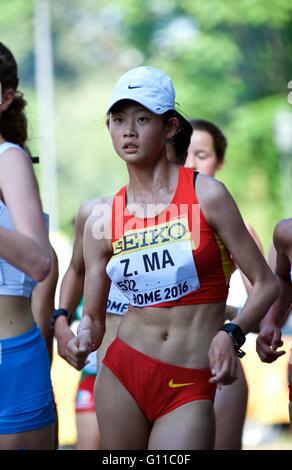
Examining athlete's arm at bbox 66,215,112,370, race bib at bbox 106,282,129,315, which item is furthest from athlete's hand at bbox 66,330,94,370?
race bib at bbox 106,282,129,315

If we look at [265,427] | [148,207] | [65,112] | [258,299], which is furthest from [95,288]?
[65,112]

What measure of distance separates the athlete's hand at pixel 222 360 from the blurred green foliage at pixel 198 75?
2106 cm

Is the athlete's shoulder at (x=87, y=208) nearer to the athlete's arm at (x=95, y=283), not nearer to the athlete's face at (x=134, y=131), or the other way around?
the athlete's arm at (x=95, y=283)

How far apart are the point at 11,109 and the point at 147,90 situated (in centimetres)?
54

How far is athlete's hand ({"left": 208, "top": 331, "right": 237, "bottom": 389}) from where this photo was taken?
377 cm

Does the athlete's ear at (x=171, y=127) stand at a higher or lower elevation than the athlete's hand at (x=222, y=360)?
higher

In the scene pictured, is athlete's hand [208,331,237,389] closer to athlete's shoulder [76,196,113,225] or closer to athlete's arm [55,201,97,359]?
athlete's shoulder [76,196,113,225]

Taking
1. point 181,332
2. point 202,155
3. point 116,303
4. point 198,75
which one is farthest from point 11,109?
point 198,75

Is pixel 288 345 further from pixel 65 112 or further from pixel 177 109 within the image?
pixel 65 112

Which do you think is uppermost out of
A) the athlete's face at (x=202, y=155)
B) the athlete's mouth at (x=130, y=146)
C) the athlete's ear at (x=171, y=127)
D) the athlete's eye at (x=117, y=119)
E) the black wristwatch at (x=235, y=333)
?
the athlete's eye at (x=117, y=119)

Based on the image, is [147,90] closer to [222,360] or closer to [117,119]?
[117,119]

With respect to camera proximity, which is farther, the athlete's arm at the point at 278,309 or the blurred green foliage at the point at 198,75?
the blurred green foliage at the point at 198,75

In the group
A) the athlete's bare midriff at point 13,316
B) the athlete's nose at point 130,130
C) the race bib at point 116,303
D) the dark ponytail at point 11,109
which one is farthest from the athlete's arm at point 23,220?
the race bib at point 116,303

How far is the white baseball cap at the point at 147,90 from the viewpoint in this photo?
13.5 ft
